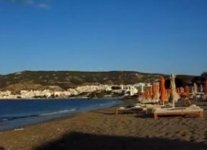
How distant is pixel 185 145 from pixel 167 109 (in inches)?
508

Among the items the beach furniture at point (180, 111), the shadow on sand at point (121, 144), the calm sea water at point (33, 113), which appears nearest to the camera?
the shadow on sand at point (121, 144)

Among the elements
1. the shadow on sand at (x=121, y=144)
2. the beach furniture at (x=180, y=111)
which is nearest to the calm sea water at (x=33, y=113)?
the beach furniture at (x=180, y=111)

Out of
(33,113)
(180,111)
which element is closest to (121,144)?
(180,111)

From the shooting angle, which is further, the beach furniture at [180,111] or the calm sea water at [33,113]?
the calm sea water at [33,113]

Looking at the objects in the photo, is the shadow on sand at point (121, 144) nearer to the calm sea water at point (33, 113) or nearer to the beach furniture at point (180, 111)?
the beach furniture at point (180, 111)

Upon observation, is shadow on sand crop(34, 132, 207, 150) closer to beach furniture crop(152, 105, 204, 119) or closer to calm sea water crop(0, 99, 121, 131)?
beach furniture crop(152, 105, 204, 119)

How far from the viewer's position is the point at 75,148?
1533 centimetres

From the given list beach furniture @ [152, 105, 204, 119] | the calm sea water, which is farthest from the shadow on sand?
the calm sea water

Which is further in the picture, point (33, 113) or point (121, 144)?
point (33, 113)

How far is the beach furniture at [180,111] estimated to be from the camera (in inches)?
990

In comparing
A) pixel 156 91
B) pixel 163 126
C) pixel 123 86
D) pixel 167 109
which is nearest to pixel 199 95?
pixel 156 91

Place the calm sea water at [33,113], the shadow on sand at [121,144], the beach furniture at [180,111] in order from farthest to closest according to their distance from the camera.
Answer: the calm sea water at [33,113]
the beach furniture at [180,111]
the shadow on sand at [121,144]

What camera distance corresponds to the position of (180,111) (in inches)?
1005

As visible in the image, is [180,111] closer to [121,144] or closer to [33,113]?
[121,144]
